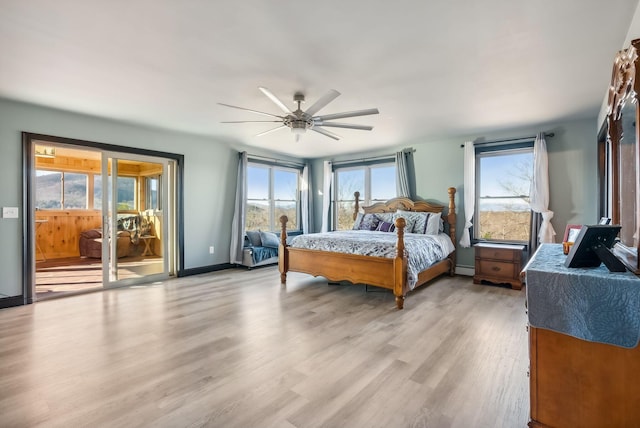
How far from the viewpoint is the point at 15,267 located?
363 centimetres

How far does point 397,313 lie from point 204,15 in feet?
10.6

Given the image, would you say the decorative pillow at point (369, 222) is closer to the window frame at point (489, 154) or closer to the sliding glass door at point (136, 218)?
the window frame at point (489, 154)

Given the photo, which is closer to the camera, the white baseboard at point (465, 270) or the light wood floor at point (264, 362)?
the light wood floor at point (264, 362)

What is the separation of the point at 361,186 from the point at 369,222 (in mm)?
1271

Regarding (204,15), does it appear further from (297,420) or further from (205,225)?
(205,225)

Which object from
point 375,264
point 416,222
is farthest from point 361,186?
point 375,264

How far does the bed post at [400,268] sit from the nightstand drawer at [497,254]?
1.76 metres

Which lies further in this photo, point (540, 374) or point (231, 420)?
point (231, 420)

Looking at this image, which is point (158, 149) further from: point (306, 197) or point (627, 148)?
point (627, 148)

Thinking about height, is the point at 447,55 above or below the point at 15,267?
above

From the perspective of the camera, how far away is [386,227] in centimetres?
537

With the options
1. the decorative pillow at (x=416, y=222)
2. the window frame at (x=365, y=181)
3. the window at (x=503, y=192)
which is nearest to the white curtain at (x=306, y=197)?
the window frame at (x=365, y=181)

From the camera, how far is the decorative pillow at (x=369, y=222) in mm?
5664

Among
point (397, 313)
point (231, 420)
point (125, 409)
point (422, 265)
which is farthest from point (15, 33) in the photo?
point (422, 265)
